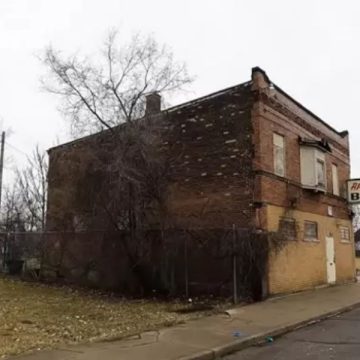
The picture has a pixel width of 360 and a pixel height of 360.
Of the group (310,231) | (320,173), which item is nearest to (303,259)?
(310,231)

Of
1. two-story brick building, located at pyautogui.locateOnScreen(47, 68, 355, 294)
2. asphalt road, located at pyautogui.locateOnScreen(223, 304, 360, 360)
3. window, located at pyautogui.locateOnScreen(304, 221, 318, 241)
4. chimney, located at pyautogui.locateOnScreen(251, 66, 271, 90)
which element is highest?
chimney, located at pyautogui.locateOnScreen(251, 66, 271, 90)

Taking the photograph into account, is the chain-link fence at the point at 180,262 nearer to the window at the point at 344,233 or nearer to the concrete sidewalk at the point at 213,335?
the concrete sidewalk at the point at 213,335

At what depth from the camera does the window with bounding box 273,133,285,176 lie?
2005 cm

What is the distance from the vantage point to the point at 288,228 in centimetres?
2017

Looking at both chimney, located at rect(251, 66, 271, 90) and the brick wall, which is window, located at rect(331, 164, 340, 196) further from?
the brick wall

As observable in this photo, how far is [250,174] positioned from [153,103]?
162 inches

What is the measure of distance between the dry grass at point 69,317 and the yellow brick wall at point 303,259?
4.39 meters

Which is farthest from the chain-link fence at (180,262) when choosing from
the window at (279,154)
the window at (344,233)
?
the window at (344,233)

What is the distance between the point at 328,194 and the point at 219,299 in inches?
363

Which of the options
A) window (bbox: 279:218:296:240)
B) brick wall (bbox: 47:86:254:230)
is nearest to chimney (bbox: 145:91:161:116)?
brick wall (bbox: 47:86:254:230)

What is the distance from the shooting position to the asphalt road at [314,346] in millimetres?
9211

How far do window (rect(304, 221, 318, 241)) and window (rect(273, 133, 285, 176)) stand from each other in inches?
111

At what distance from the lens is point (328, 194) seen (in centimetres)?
2394

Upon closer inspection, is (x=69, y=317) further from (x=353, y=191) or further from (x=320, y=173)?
(x=353, y=191)
